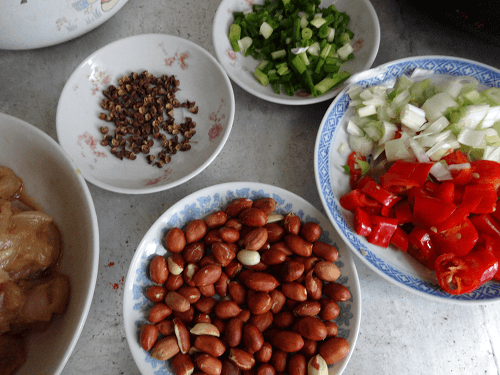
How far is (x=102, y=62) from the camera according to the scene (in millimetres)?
1157

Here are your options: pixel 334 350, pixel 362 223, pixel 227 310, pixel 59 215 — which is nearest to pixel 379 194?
pixel 362 223

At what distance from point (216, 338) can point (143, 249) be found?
0.32 m

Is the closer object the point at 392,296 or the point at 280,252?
the point at 280,252

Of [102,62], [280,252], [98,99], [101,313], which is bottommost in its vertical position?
[101,313]

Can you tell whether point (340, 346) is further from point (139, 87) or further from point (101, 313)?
point (139, 87)

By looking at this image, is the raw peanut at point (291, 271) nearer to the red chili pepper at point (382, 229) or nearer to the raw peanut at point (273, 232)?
the raw peanut at point (273, 232)

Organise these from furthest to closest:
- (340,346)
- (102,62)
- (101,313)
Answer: (102,62) < (101,313) < (340,346)

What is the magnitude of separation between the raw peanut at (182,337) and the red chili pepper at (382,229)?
1.94ft

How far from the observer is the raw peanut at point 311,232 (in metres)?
0.98

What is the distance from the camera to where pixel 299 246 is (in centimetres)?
97

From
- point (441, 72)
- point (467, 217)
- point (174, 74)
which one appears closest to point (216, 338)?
point (467, 217)

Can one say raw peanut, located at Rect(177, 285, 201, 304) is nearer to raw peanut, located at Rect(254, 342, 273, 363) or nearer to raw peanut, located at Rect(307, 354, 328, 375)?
raw peanut, located at Rect(254, 342, 273, 363)

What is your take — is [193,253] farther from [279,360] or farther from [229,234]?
[279,360]

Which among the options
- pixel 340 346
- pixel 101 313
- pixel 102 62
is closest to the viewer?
pixel 340 346
